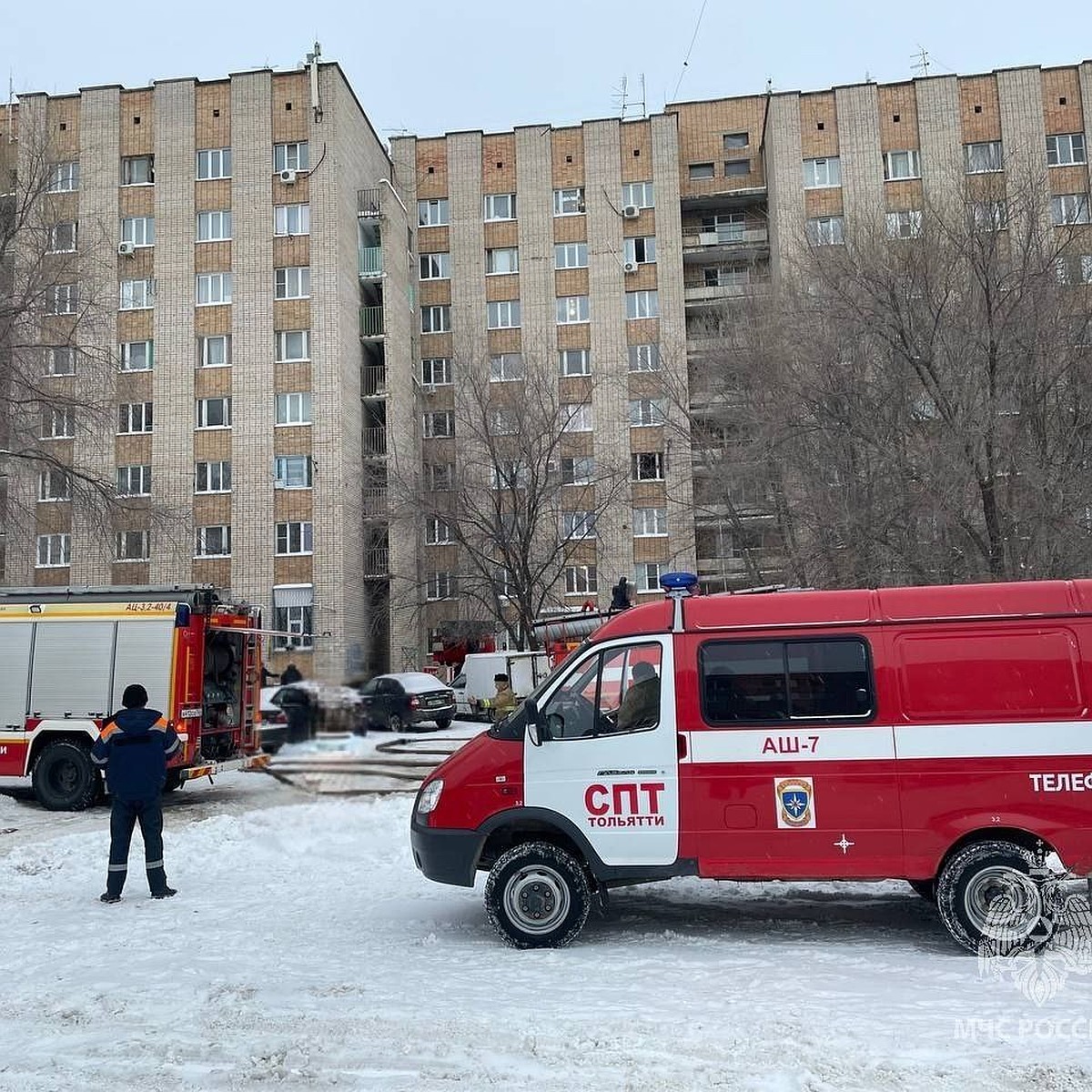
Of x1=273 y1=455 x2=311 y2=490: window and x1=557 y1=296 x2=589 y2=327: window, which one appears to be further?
x1=557 y1=296 x2=589 y2=327: window

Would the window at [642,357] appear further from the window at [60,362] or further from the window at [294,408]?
the window at [60,362]

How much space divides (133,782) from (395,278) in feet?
127

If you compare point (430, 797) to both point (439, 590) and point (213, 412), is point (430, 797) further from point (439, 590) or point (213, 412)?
point (213, 412)

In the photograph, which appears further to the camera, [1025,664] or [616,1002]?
[1025,664]

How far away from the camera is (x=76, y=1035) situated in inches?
220

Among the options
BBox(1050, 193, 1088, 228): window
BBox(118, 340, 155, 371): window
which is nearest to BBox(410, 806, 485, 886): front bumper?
BBox(1050, 193, 1088, 228): window

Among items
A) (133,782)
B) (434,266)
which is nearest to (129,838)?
(133,782)

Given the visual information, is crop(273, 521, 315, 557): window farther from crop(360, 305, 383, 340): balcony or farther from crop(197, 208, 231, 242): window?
crop(197, 208, 231, 242): window

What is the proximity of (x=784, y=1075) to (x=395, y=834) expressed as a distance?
24.1 feet

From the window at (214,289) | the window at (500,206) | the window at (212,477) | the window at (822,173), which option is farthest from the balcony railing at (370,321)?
the window at (822,173)

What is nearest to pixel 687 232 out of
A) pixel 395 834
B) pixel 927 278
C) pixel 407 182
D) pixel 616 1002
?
pixel 407 182

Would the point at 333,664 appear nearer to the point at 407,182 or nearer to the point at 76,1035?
the point at 76,1035

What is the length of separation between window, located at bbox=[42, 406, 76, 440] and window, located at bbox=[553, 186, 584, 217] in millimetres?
28688

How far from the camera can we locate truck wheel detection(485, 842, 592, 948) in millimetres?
7336
